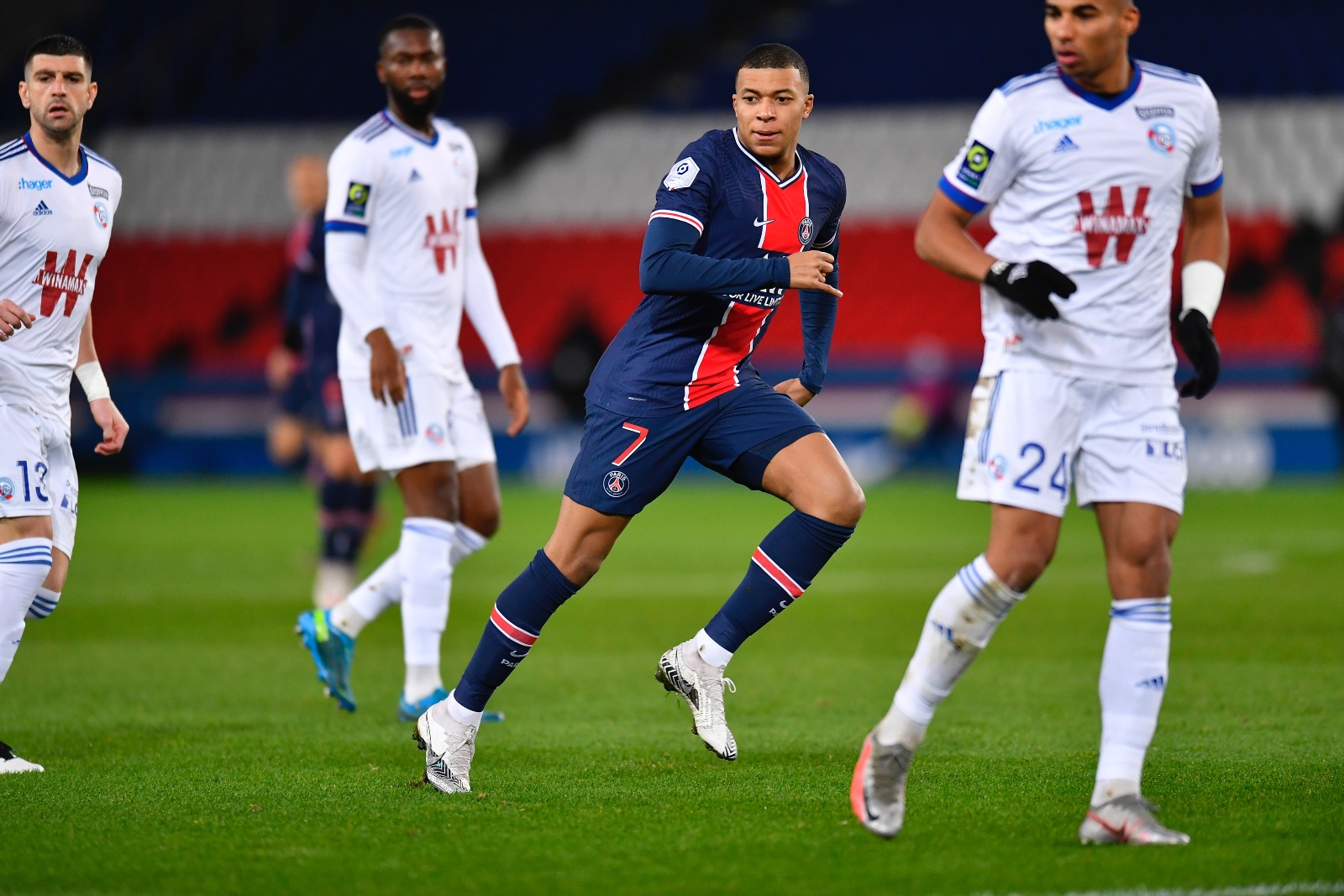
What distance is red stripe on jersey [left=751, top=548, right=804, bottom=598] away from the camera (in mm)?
5438

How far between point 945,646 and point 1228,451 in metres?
17.1

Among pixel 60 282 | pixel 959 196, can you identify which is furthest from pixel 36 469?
pixel 959 196

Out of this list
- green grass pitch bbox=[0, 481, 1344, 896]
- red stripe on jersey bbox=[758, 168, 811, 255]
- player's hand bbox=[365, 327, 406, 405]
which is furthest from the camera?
player's hand bbox=[365, 327, 406, 405]

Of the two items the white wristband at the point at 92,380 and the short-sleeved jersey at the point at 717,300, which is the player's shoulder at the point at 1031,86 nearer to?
the short-sleeved jersey at the point at 717,300

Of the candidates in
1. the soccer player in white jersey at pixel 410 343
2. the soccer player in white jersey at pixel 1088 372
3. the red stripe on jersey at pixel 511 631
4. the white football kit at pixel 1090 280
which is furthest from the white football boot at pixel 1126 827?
the soccer player in white jersey at pixel 410 343

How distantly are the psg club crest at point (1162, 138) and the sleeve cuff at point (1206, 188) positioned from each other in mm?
204

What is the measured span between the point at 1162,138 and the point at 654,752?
9.04 feet

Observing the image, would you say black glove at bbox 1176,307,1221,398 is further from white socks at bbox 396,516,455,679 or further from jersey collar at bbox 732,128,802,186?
white socks at bbox 396,516,455,679

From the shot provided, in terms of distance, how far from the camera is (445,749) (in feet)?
16.7

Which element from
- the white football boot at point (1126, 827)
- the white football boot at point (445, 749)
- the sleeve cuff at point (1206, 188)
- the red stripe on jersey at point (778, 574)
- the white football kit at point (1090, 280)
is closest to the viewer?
the white football boot at point (1126, 827)

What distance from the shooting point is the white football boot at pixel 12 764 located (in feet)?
18.0

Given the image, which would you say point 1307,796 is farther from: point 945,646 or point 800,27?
point 800,27

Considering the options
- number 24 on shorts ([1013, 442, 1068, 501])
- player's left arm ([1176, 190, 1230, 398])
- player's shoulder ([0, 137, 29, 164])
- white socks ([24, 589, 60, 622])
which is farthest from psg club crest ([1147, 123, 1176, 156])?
Result: white socks ([24, 589, 60, 622])

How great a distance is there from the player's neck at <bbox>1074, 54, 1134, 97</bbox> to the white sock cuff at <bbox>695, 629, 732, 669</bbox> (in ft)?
7.15
